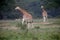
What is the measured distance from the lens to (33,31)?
11.8 ft

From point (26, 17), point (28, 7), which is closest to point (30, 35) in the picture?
point (26, 17)

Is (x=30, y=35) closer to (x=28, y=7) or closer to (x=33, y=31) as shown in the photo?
(x=33, y=31)

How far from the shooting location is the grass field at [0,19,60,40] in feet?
11.7

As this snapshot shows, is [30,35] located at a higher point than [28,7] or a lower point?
lower

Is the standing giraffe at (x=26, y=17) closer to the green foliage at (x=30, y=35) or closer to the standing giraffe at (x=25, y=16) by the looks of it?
the standing giraffe at (x=25, y=16)

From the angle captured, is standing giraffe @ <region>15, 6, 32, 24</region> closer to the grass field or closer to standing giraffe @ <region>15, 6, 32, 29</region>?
standing giraffe @ <region>15, 6, 32, 29</region>

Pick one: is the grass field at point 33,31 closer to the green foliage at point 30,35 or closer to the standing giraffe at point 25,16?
the green foliage at point 30,35

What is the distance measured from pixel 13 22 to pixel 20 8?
0.33 meters

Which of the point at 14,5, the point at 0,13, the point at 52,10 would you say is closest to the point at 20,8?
the point at 14,5

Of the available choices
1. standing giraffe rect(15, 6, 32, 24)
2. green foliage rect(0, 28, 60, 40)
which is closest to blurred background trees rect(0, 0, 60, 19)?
standing giraffe rect(15, 6, 32, 24)

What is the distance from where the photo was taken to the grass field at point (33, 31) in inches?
141

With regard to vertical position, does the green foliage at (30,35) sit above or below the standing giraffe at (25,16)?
below

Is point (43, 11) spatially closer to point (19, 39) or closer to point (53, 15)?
point (53, 15)

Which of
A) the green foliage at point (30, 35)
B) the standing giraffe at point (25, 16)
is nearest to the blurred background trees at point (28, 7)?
the standing giraffe at point (25, 16)
